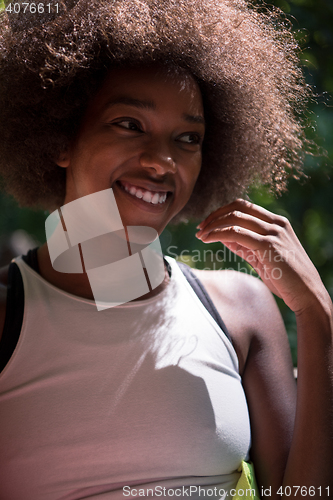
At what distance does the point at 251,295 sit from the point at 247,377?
269 millimetres

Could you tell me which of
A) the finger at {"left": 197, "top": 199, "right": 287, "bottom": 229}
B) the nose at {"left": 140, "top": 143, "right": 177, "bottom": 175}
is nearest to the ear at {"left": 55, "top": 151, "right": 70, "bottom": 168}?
the nose at {"left": 140, "top": 143, "right": 177, "bottom": 175}

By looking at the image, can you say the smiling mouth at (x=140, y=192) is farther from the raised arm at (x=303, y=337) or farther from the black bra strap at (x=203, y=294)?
the black bra strap at (x=203, y=294)

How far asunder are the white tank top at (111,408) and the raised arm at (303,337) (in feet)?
0.50

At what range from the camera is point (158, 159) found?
1113mm

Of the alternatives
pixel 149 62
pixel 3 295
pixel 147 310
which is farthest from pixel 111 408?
pixel 149 62

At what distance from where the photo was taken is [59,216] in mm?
1350

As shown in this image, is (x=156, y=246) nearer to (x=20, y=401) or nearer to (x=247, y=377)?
(x=247, y=377)

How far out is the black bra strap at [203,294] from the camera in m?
1.35

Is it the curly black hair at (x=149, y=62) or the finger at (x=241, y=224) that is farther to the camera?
the finger at (x=241, y=224)

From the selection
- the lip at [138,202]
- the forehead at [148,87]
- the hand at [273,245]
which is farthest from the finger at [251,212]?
the forehead at [148,87]

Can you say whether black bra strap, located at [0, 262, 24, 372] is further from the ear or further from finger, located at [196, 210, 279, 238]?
finger, located at [196, 210, 279, 238]

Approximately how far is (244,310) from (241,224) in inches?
12.3

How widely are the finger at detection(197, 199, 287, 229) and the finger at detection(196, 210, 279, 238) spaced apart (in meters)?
0.01

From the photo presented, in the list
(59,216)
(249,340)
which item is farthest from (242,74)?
(249,340)
